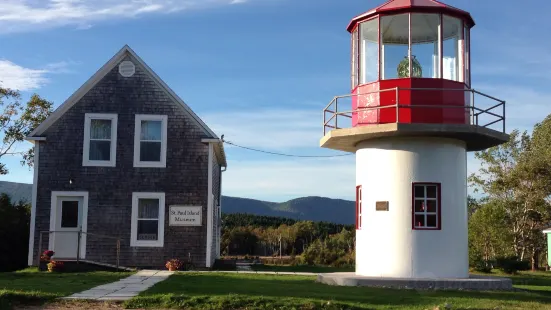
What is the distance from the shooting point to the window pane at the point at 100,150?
934 inches

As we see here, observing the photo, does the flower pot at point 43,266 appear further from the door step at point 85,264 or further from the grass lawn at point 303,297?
the grass lawn at point 303,297

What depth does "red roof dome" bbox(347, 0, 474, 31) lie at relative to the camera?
665 inches

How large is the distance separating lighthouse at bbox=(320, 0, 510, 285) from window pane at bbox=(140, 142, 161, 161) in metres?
8.30

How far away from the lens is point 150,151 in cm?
2377

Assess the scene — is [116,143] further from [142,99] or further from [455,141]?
[455,141]

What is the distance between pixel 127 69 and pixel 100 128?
2.34 metres

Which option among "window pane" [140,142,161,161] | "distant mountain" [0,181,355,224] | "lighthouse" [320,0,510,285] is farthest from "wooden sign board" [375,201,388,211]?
"distant mountain" [0,181,355,224]

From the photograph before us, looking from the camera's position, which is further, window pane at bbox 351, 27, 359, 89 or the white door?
the white door

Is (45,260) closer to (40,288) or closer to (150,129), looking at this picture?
(150,129)

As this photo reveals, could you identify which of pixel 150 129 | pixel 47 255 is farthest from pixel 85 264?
pixel 150 129


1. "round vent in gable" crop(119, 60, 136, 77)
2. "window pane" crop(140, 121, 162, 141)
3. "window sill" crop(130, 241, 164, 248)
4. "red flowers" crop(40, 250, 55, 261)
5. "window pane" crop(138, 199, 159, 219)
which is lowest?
"red flowers" crop(40, 250, 55, 261)

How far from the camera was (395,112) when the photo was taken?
55.0 ft

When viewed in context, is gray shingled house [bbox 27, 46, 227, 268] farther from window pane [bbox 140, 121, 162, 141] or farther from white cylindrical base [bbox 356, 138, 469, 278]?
white cylindrical base [bbox 356, 138, 469, 278]

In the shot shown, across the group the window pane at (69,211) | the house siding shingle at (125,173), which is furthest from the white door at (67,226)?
the house siding shingle at (125,173)
